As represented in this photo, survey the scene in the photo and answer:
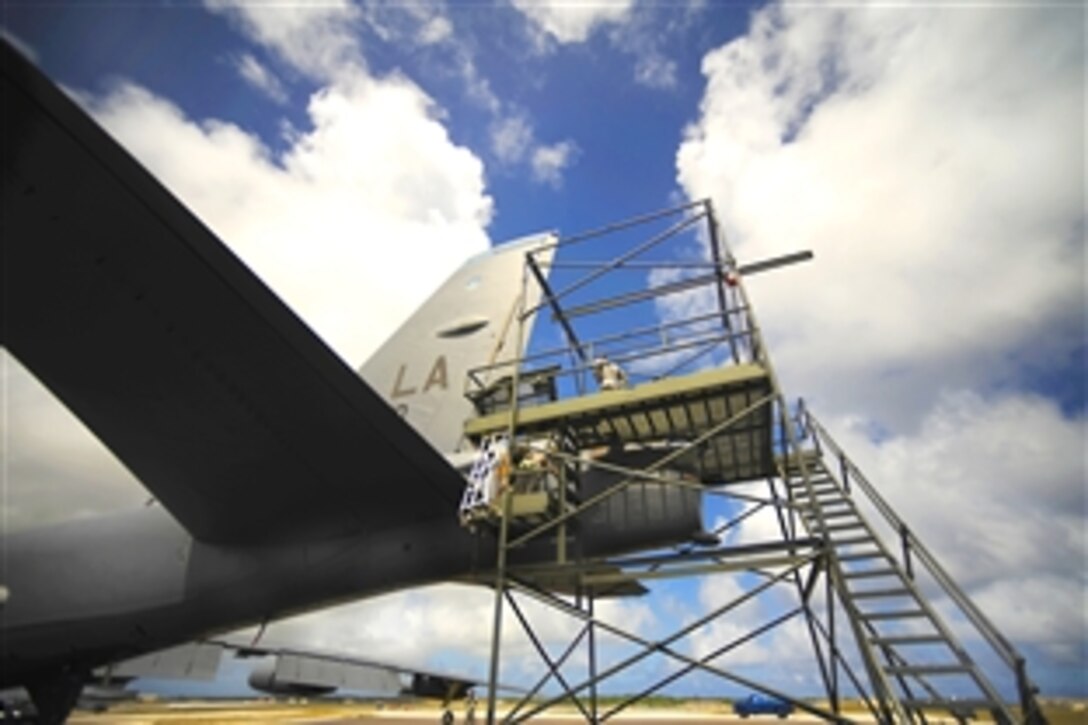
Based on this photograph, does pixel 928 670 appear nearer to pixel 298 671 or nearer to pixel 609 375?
pixel 609 375

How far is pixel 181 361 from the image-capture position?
650 cm

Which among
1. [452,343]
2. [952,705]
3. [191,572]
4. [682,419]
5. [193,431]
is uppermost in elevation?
[452,343]

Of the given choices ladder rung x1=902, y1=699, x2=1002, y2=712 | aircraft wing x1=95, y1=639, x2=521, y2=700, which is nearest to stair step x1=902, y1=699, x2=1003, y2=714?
ladder rung x1=902, y1=699, x2=1002, y2=712

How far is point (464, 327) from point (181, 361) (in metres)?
5.38

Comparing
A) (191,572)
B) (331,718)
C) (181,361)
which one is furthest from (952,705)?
(331,718)

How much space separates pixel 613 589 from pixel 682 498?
8.42ft

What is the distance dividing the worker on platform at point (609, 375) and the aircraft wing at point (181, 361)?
2486mm

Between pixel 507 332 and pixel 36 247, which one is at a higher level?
pixel 507 332

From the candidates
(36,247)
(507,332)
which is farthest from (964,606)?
(36,247)

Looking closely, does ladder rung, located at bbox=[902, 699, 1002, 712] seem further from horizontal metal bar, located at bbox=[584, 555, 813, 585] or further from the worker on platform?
the worker on platform

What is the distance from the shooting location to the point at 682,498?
26.9ft

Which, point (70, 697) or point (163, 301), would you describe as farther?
point (70, 697)

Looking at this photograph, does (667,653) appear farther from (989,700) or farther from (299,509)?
(299,509)

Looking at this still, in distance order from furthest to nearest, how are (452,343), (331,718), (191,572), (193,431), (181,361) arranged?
1. (331,718)
2. (452,343)
3. (191,572)
4. (193,431)
5. (181,361)
